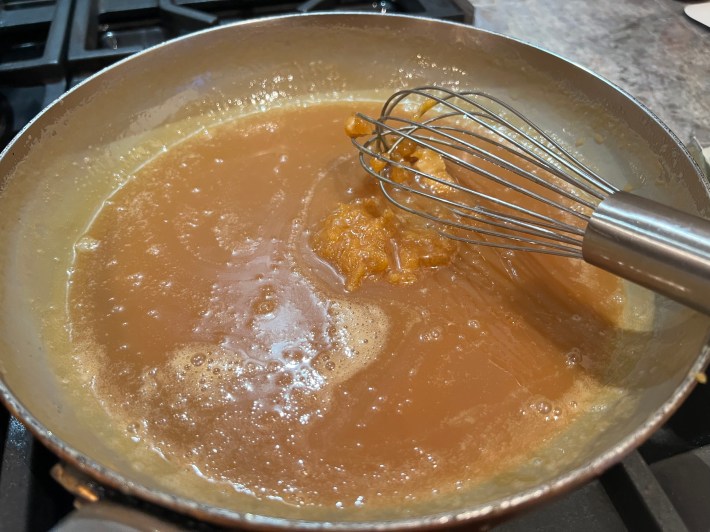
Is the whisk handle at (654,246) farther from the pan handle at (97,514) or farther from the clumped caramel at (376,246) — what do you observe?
the pan handle at (97,514)

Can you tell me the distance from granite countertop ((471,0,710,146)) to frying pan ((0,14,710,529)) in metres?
0.34

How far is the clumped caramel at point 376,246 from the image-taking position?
3.07 ft

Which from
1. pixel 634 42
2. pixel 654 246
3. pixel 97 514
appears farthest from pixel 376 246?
pixel 634 42

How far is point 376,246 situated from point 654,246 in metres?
0.43

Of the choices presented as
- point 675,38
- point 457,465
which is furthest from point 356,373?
point 675,38

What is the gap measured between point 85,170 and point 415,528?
0.93 meters

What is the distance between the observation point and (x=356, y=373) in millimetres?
813

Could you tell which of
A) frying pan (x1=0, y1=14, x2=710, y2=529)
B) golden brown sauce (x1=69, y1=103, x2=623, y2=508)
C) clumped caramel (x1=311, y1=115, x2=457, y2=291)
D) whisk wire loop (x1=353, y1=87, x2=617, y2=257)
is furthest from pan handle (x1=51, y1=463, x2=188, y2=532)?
whisk wire loop (x1=353, y1=87, x2=617, y2=257)

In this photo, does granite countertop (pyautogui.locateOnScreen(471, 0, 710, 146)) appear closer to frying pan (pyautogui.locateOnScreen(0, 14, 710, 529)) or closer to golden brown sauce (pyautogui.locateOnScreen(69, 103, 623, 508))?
frying pan (pyautogui.locateOnScreen(0, 14, 710, 529))

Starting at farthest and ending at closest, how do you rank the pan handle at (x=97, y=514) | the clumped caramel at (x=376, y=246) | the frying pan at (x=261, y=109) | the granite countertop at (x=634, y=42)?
the granite countertop at (x=634, y=42) < the clumped caramel at (x=376, y=246) < the frying pan at (x=261, y=109) < the pan handle at (x=97, y=514)

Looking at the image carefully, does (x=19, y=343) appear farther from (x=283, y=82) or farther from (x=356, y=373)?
(x=283, y=82)

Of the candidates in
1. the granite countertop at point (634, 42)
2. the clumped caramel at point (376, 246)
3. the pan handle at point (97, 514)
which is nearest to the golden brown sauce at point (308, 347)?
the clumped caramel at point (376, 246)

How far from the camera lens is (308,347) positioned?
84 cm

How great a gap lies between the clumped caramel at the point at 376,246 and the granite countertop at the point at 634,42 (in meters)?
0.71
